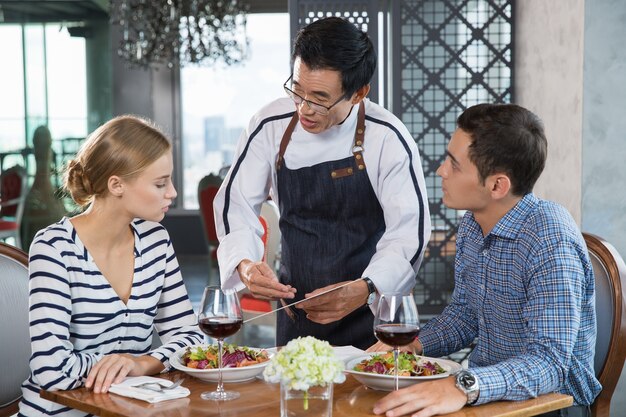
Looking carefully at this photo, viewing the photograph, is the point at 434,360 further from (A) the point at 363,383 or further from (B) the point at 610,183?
(B) the point at 610,183

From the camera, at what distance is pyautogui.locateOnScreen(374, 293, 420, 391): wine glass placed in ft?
5.30

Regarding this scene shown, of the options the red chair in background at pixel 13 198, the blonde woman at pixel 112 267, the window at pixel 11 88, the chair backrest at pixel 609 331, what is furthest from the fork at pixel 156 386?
the window at pixel 11 88

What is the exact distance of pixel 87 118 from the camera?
24.7 ft

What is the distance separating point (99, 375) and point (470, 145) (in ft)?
3.18

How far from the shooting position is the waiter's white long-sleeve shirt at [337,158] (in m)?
2.31

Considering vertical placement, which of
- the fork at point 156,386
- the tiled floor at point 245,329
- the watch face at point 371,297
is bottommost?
the tiled floor at point 245,329

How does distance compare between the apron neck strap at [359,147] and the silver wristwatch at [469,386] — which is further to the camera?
the apron neck strap at [359,147]

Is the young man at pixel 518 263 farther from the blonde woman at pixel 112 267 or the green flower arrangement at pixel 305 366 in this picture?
the blonde woman at pixel 112 267

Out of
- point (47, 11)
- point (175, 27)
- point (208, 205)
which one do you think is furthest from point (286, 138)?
point (175, 27)

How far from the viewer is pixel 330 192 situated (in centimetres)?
242

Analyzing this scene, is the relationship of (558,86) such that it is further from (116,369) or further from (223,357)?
(116,369)

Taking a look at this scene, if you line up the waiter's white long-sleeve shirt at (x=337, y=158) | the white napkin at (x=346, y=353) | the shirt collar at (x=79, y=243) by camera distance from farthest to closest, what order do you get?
the waiter's white long-sleeve shirt at (x=337, y=158) < the shirt collar at (x=79, y=243) < the white napkin at (x=346, y=353)

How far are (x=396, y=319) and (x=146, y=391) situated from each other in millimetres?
531

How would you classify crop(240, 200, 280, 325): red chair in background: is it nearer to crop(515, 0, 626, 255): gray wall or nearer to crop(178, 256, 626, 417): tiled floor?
crop(178, 256, 626, 417): tiled floor
